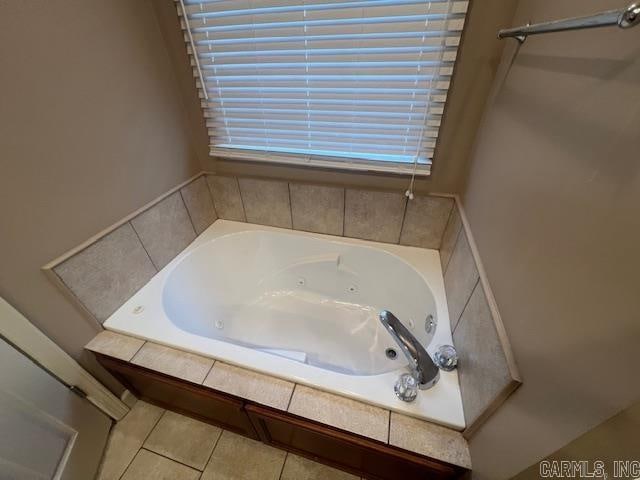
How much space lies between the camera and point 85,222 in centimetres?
91

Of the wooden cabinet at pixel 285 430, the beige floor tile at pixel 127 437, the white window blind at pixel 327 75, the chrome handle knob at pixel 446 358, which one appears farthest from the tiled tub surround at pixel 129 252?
the chrome handle knob at pixel 446 358

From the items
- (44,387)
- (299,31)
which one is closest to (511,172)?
(299,31)

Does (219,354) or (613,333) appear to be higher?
(613,333)

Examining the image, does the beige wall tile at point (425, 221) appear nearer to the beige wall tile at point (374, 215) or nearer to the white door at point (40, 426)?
the beige wall tile at point (374, 215)

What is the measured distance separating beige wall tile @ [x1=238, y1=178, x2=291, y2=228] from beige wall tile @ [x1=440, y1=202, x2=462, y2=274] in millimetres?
832

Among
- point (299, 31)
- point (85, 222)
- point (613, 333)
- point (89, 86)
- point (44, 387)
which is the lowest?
point (44, 387)

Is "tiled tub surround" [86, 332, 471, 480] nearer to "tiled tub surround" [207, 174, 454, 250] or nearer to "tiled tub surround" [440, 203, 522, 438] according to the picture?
"tiled tub surround" [440, 203, 522, 438]

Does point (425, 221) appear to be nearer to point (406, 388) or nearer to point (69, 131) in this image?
point (406, 388)

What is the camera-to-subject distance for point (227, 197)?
1.53 meters

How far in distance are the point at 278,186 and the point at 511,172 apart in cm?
103

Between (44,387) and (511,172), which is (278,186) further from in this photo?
(44,387)

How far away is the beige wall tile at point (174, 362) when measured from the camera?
0.89 m

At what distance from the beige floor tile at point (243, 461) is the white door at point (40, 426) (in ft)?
1.58

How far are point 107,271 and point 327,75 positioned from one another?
3.85 ft
